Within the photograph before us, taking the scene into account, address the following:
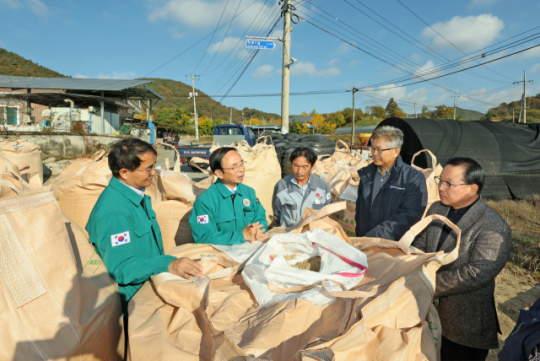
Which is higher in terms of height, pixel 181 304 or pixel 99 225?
pixel 99 225

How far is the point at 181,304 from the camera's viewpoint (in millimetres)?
1062

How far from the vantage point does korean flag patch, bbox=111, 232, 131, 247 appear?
1309 mm

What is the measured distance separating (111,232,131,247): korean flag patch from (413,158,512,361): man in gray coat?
143 cm

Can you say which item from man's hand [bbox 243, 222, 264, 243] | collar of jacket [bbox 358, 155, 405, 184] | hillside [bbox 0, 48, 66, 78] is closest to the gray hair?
collar of jacket [bbox 358, 155, 405, 184]

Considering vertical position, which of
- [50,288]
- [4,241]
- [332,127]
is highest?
[332,127]

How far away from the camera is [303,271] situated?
3.73 feet

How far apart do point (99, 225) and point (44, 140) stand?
43.3 ft

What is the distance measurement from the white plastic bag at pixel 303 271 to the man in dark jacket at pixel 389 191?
26.0 inches

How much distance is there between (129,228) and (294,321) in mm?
875

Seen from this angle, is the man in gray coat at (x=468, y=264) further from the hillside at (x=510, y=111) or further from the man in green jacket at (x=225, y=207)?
the hillside at (x=510, y=111)

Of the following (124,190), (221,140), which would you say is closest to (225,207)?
(124,190)

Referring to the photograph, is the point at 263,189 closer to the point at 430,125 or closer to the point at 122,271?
the point at 122,271

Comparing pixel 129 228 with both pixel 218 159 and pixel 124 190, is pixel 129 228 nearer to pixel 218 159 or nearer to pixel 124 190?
pixel 124 190

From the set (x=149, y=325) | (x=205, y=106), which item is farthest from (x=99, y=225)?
(x=205, y=106)
